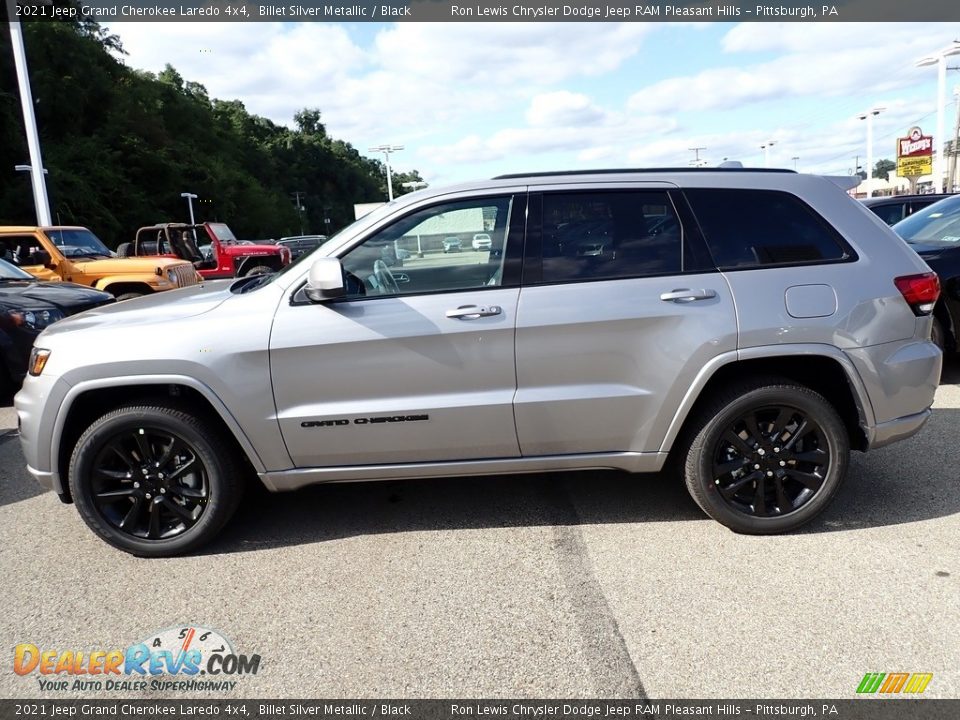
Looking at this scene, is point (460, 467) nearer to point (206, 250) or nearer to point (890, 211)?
point (890, 211)

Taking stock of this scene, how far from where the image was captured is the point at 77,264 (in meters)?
11.1

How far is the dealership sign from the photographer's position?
36625 millimetres

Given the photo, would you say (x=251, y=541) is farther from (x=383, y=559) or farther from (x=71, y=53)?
(x=71, y=53)

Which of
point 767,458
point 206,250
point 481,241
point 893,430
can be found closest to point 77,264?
point 206,250

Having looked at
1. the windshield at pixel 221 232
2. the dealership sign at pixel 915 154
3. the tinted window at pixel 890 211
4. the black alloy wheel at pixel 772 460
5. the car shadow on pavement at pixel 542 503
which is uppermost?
the dealership sign at pixel 915 154

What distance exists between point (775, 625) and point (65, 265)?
11.5 metres

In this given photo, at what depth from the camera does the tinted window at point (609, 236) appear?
11.3ft

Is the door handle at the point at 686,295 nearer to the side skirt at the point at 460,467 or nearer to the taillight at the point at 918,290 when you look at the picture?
the side skirt at the point at 460,467

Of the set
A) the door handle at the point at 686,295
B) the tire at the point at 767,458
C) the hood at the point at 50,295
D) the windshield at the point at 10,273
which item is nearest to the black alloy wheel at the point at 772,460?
the tire at the point at 767,458

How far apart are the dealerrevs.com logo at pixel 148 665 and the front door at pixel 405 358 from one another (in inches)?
38.3

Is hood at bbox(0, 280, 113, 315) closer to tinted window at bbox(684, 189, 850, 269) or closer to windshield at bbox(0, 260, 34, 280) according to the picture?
windshield at bbox(0, 260, 34, 280)

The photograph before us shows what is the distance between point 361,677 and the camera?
8.53 ft

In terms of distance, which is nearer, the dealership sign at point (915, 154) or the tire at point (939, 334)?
the tire at point (939, 334)

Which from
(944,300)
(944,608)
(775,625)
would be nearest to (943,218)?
(944,300)
